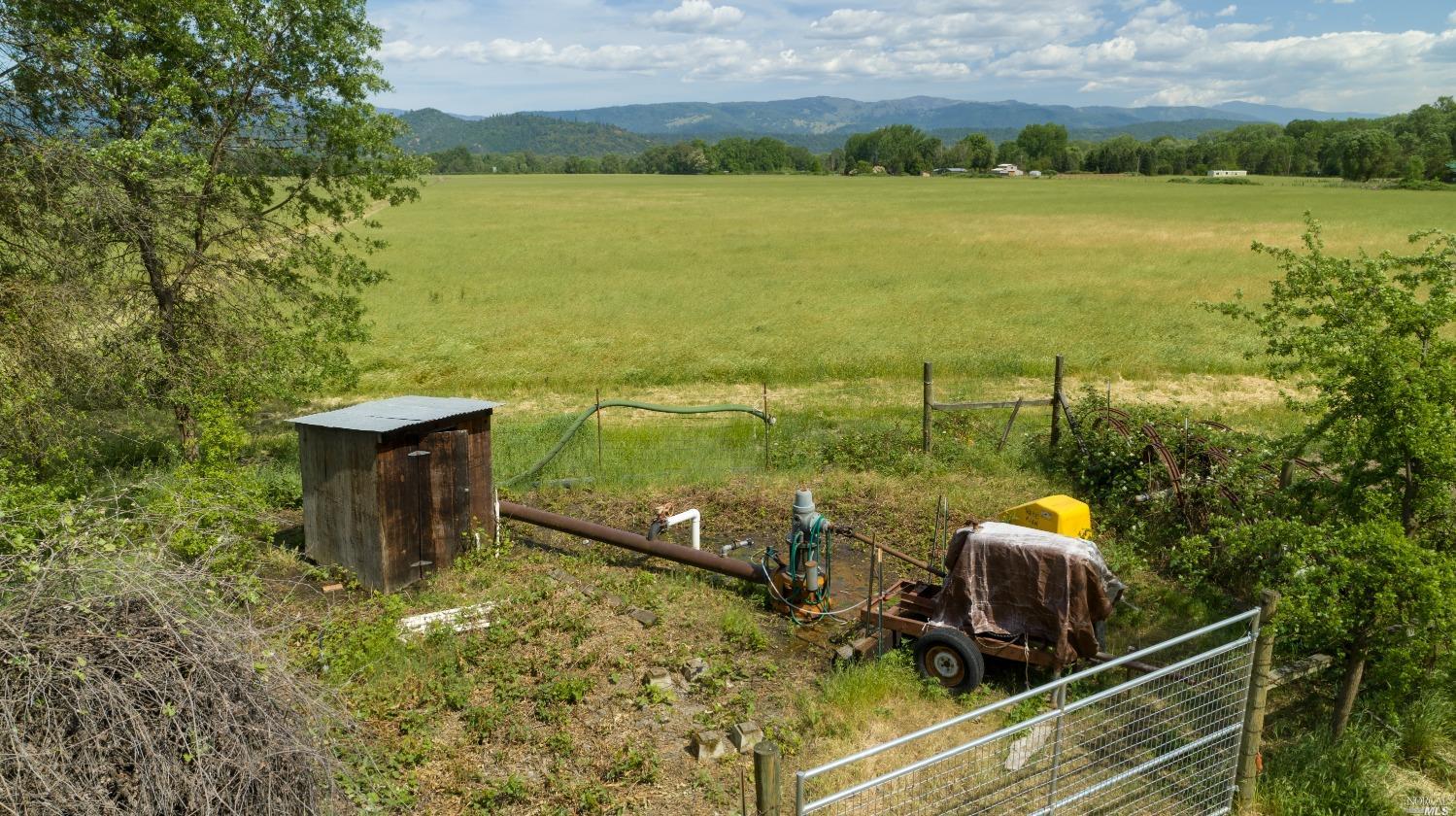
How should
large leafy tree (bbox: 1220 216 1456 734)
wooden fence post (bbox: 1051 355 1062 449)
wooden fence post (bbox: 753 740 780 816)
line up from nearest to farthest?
1. wooden fence post (bbox: 753 740 780 816)
2. large leafy tree (bbox: 1220 216 1456 734)
3. wooden fence post (bbox: 1051 355 1062 449)

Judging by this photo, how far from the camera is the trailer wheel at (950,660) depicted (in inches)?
332

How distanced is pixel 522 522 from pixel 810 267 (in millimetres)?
31579

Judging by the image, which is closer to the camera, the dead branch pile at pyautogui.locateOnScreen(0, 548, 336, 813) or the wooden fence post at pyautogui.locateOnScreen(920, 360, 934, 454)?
the dead branch pile at pyautogui.locateOnScreen(0, 548, 336, 813)

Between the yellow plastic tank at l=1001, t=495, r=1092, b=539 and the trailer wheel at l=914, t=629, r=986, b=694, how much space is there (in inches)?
70.1

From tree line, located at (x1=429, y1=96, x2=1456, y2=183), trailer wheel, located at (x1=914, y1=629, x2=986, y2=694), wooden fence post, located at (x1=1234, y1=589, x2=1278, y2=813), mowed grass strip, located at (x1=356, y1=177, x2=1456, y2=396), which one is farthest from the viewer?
tree line, located at (x1=429, y1=96, x2=1456, y2=183)

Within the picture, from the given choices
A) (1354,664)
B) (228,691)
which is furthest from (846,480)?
(228,691)

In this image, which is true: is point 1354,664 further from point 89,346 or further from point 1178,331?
point 1178,331

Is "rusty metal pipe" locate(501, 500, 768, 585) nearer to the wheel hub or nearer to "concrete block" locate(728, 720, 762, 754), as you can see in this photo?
the wheel hub

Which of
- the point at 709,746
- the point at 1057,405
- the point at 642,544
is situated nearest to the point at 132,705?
the point at 709,746

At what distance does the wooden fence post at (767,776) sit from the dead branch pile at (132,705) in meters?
2.80

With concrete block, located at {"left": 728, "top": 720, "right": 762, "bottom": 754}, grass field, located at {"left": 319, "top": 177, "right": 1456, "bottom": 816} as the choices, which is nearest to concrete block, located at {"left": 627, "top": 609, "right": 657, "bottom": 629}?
grass field, located at {"left": 319, "top": 177, "right": 1456, "bottom": 816}

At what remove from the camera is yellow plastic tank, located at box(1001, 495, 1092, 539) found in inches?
384

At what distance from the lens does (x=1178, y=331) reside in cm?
2741

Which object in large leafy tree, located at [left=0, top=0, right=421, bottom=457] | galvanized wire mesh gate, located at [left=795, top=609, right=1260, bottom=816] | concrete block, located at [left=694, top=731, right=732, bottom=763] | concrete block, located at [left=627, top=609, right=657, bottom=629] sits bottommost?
concrete block, located at [left=694, top=731, right=732, bottom=763]
